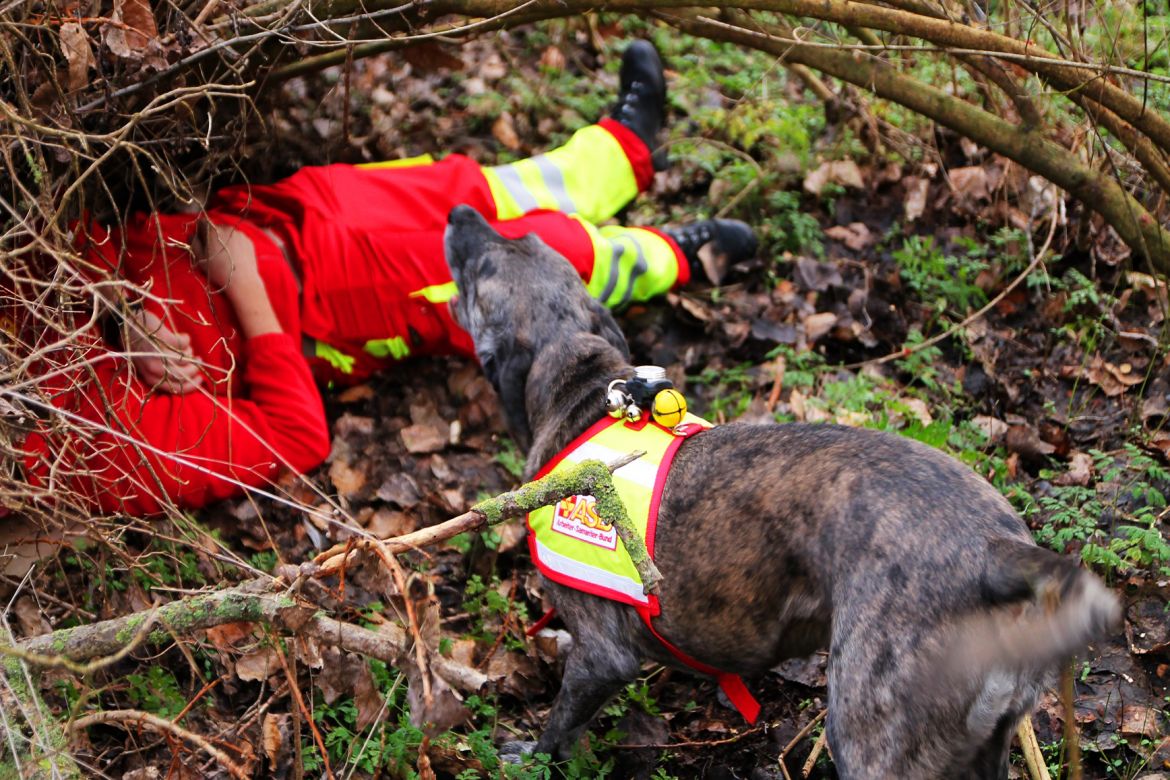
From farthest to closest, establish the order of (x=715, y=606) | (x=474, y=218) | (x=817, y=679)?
(x=474, y=218) → (x=817, y=679) → (x=715, y=606)

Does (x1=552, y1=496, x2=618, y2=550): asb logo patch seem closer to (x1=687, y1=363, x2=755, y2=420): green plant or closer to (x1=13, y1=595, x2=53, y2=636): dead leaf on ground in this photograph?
(x1=687, y1=363, x2=755, y2=420): green plant

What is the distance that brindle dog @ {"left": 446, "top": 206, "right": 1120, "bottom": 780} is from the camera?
2588 millimetres

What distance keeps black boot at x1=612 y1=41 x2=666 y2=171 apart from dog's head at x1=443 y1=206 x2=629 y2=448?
79.0 inches

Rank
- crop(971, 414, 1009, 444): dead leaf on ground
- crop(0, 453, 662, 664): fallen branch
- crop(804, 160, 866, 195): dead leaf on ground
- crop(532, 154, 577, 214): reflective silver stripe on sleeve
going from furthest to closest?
crop(804, 160, 866, 195): dead leaf on ground, crop(532, 154, 577, 214): reflective silver stripe on sleeve, crop(971, 414, 1009, 444): dead leaf on ground, crop(0, 453, 662, 664): fallen branch

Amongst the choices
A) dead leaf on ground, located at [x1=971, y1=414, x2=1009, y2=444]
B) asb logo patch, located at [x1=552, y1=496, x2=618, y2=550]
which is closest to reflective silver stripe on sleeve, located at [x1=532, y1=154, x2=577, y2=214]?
dead leaf on ground, located at [x1=971, y1=414, x2=1009, y2=444]

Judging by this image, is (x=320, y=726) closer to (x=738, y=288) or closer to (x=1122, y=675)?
(x=1122, y=675)

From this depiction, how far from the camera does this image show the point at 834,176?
6.29 meters

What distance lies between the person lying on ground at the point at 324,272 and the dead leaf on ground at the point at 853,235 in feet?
1.97

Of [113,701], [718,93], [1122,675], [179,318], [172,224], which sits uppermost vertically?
[718,93]

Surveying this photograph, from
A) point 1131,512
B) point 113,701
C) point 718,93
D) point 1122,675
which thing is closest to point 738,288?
point 718,93

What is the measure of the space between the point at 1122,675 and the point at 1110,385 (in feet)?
5.68

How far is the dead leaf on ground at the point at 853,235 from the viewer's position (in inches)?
236

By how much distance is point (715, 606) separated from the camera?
10.7ft

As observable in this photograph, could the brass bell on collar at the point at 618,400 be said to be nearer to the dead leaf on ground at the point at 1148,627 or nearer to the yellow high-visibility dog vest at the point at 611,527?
the yellow high-visibility dog vest at the point at 611,527
